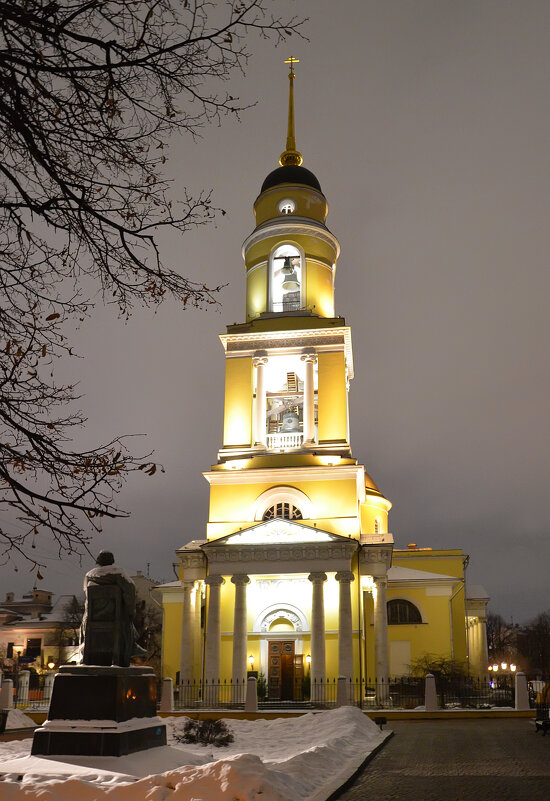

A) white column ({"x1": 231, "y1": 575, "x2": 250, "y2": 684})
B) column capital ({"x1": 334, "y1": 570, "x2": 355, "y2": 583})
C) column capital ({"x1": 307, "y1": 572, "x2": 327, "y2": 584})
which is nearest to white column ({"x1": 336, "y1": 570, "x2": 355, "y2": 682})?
column capital ({"x1": 334, "y1": 570, "x2": 355, "y2": 583})

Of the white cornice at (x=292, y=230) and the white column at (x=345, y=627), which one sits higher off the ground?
the white cornice at (x=292, y=230)

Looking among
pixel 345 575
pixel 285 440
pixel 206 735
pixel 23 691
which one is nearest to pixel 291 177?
pixel 285 440

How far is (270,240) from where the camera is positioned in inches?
1560

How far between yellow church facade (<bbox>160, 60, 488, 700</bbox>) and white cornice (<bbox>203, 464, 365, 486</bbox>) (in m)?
0.06

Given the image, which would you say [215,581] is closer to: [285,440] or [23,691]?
[285,440]

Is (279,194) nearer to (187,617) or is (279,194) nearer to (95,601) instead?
(187,617)

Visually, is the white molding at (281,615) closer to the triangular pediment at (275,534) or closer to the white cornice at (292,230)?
the triangular pediment at (275,534)

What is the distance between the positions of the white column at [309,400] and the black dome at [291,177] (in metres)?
11.1

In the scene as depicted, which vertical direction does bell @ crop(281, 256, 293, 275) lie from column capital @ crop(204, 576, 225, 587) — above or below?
above

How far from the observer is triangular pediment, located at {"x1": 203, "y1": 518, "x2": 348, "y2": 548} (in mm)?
31297

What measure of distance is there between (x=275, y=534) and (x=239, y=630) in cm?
402

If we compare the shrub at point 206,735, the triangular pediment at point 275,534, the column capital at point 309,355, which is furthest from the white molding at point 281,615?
the shrub at point 206,735

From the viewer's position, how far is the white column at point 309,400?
35.5 meters

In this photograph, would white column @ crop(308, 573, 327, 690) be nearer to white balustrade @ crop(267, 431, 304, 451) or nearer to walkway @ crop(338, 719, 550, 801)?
white balustrade @ crop(267, 431, 304, 451)
